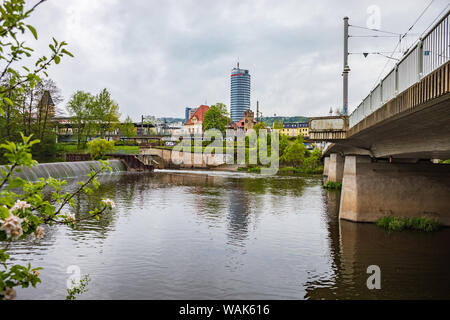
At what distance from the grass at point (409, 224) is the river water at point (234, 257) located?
2.06 feet

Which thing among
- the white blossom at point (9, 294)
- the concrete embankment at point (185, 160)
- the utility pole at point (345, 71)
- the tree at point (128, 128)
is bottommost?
the white blossom at point (9, 294)

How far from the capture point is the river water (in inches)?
480

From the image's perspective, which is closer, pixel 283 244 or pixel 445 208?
pixel 283 244

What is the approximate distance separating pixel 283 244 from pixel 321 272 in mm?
4241

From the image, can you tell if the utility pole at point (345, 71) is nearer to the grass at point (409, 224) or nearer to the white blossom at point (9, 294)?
the grass at point (409, 224)

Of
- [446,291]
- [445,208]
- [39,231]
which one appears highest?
[39,231]

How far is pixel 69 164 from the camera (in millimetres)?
56531

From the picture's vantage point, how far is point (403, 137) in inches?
699

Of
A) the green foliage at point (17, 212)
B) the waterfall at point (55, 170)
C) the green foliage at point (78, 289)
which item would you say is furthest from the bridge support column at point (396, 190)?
the waterfall at point (55, 170)

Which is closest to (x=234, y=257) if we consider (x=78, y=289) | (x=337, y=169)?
(x=78, y=289)

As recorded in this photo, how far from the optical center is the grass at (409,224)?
21.4 metres
